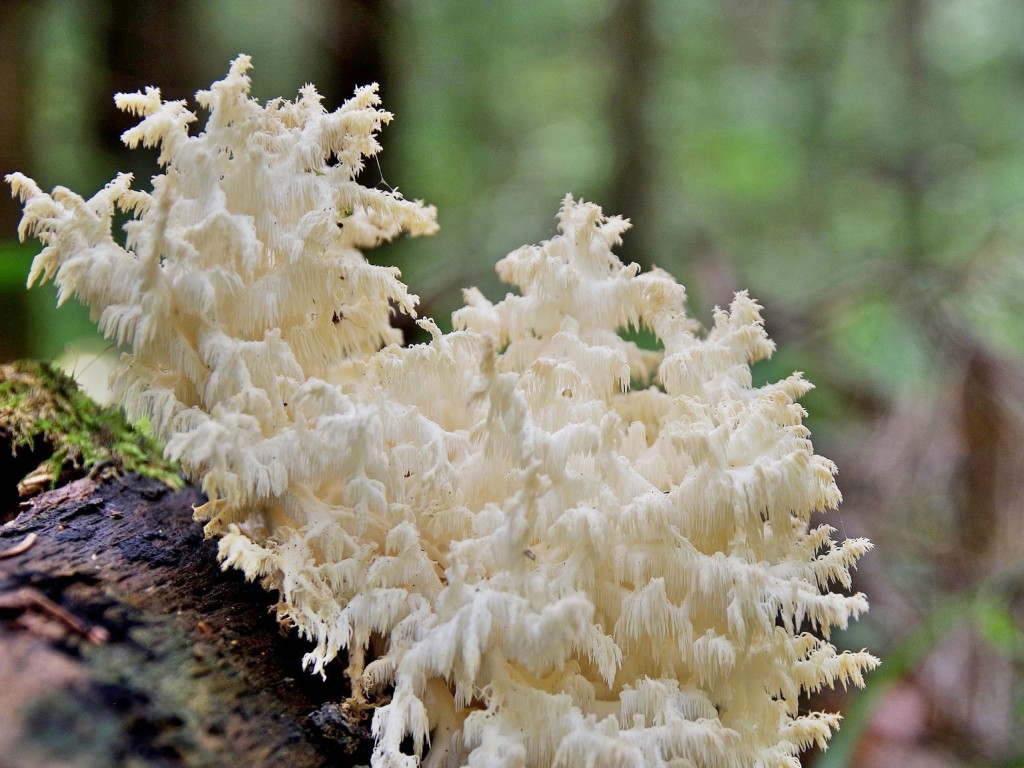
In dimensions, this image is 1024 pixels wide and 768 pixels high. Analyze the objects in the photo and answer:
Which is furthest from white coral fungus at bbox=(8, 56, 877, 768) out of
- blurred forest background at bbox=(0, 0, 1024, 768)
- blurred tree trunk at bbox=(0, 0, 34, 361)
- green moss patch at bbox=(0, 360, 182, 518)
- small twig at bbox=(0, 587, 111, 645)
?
blurred tree trunk at bbox=(0, 0, 34, 361)

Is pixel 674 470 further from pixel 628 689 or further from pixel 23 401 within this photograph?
pixel 23 401

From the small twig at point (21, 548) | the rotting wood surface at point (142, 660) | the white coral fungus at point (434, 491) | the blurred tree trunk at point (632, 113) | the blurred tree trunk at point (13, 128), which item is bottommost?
the rotting wood surface at point (142, 660)

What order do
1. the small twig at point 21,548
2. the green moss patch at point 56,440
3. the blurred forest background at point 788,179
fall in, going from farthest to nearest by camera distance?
the blurred forest background at point 788,179
the green moss patch at point 56,440
the small twig at point 21,548

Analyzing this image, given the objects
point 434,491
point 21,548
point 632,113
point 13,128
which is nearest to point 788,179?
point 632,113

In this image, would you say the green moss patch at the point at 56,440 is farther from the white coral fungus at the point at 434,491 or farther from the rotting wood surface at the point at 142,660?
the white coral fungus at the point at 434,491

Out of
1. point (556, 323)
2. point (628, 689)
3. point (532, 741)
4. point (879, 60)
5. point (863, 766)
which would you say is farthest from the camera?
point (879, 60)

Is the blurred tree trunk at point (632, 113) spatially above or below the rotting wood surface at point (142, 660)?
above

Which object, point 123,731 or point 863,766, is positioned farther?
point 863,766

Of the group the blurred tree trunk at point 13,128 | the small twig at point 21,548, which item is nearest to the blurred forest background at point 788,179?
the blurred tree trunk at point 13,128

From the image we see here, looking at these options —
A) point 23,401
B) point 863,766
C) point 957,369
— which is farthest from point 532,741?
point 957,369
